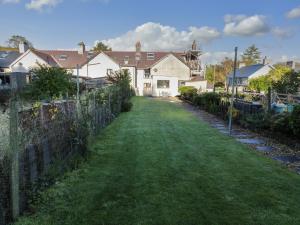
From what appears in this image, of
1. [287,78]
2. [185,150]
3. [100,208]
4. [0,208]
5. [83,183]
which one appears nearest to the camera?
[0,208]

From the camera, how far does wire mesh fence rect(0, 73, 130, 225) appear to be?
3656 millimetres

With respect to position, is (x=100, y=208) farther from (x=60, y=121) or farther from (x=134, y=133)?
(x=134, y=133)

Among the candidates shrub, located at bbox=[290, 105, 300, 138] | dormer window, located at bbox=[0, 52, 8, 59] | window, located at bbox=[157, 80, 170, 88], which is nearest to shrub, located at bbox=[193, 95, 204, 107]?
shrub, located at bbox=[290, 105, 300, 138]

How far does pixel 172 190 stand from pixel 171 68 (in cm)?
3623

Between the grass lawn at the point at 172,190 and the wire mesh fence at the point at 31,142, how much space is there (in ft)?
1.15

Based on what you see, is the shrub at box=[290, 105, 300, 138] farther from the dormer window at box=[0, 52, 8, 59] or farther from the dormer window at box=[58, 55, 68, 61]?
the dormer window at box=[0, 52, 8, 59]

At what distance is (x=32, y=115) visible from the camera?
4.82m

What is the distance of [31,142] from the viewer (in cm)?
440

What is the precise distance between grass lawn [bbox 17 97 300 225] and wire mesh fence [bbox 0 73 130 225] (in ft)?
1.15

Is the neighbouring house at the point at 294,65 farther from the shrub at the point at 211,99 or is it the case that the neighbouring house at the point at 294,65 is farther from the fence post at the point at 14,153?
the fence post at the point at 14,153

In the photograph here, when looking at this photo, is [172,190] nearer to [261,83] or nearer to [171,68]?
[261,83]

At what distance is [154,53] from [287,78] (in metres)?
24.2

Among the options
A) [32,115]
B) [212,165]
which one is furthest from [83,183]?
[212,165]

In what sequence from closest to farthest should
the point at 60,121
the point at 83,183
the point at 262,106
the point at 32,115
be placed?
the point at 32,115, the point at 83,183, the point at 60,121, the point at 262,106
